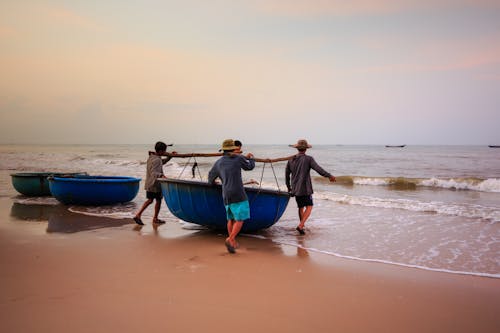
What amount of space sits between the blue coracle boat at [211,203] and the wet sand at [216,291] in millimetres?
583

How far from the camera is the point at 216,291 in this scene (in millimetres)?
3971

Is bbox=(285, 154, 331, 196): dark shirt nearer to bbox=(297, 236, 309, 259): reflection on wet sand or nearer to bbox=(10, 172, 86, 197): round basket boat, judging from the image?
bbox=(297, 236, 309, 259): reflection on wet sand

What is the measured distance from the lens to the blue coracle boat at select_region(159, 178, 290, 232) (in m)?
6.47

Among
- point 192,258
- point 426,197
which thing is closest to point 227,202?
point 192,258

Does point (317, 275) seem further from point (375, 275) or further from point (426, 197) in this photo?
point (426, 197)

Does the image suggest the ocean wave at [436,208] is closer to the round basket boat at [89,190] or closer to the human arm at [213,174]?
the round basket boat at [89,190]

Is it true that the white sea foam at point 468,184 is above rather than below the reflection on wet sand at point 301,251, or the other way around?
below

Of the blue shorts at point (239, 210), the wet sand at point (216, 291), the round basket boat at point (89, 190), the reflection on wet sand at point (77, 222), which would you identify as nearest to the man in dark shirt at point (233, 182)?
the blue shorts at point (239, 210)

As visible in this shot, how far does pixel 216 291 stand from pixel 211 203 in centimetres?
263

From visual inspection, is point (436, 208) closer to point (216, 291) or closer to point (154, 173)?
point (154, 173)

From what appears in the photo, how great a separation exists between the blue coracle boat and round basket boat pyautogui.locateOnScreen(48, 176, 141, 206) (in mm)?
3138

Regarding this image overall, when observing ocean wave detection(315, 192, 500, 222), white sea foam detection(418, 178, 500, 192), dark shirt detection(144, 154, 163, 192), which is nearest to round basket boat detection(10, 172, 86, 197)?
dark shirt detection(144, 154, 163, 192)

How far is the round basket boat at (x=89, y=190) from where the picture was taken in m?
9.39

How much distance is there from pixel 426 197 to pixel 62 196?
1185 centimetres
